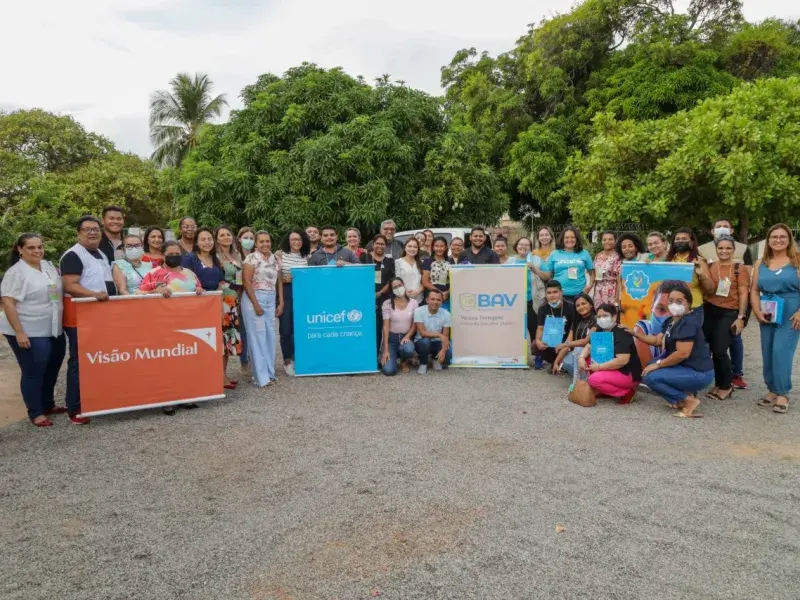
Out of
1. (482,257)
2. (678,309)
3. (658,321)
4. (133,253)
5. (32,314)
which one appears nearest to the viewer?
(32,314)

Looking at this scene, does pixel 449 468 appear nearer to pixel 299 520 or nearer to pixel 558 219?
pixel 299 520

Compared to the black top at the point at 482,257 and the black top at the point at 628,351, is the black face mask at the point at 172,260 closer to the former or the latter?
the black top at the point at 482,257

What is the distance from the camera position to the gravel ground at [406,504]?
288cm

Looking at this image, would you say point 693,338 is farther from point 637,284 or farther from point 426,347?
point 426,347

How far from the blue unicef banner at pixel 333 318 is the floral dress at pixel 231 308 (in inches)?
27.7

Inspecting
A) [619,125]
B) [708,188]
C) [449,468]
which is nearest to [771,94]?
[708,188]

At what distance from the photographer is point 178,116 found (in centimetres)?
3108

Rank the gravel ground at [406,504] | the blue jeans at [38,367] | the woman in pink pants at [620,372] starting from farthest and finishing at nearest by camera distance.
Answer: the woman in pink pants at [620,372] → the blue jeans at [38,367] → the gravel ground at [406,504]

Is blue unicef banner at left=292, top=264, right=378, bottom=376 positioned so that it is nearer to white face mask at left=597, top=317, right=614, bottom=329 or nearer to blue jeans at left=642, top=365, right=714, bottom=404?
white face mask at left=597, top=317, right=614, bottom=329

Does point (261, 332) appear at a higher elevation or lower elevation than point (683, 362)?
higher

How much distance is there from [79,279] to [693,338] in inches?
227

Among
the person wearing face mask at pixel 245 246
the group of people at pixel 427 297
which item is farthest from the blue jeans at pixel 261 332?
the person wearing face mask at pixel 245 246

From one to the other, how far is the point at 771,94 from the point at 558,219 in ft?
28.4

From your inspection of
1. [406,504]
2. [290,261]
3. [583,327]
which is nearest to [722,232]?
[583,327]
